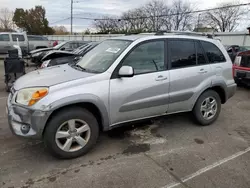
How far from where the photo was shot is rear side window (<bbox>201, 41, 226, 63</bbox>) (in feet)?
13.3

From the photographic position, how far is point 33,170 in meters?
2.73

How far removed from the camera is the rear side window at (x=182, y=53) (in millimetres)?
3645

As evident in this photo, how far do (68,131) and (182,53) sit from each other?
7.75ft

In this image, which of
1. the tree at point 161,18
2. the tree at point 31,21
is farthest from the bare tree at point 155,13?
the tree at point 31,21

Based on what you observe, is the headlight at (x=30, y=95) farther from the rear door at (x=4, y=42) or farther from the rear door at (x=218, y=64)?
the rear door at (x=4, y=42)

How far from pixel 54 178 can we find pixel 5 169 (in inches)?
27.6

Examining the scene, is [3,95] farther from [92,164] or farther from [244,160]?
[244,160]

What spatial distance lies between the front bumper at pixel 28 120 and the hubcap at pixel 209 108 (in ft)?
9.62

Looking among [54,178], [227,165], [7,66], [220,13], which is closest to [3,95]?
[7,66]

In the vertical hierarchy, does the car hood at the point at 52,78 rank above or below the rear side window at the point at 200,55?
below

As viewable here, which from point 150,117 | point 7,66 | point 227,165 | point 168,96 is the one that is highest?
point 7,66

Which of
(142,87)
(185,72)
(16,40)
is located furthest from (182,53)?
(16,40)

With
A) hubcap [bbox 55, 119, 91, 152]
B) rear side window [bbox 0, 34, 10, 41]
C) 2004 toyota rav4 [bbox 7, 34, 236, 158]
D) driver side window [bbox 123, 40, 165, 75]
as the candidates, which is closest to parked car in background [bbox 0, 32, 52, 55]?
rear side window [bbox 0, 34, 10, 41]

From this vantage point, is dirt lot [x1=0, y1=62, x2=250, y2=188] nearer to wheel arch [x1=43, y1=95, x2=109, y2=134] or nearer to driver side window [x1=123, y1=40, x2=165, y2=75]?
wheel arch [x1=43, y1=95, x2=109, y2=134]
